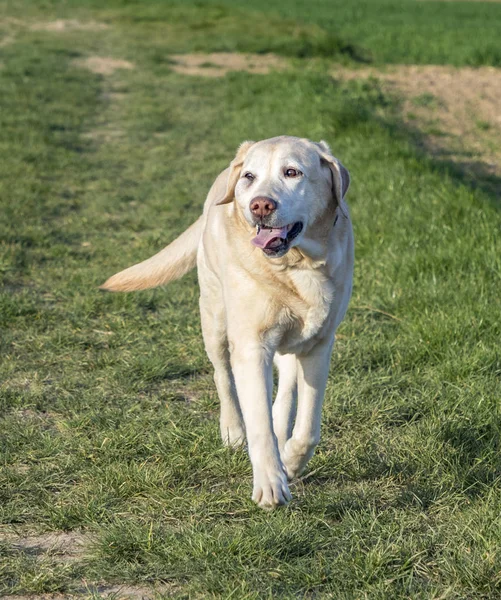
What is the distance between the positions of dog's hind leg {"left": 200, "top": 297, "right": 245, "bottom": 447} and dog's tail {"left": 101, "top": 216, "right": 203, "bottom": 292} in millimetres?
297

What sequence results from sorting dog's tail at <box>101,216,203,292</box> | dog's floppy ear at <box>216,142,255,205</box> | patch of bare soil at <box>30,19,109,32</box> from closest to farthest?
dog's floppy ear at <box>216,142,255,205</box> → dog's tail at <box>101,216,203,292</box> → patch of bare soil at <box>30,19,109,32</box>

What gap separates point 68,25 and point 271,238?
2159 centimetres

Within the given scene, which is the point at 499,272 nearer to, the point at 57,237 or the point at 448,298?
the point at 448,298

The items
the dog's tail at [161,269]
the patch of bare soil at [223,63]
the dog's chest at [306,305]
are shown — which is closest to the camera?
the dog's chest at [306,305]

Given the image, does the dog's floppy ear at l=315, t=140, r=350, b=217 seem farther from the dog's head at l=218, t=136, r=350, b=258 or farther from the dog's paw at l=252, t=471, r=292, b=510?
the dog's paw at l=252, t=471, r=292, b=510

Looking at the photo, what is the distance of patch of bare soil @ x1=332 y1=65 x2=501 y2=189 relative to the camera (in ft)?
34.1

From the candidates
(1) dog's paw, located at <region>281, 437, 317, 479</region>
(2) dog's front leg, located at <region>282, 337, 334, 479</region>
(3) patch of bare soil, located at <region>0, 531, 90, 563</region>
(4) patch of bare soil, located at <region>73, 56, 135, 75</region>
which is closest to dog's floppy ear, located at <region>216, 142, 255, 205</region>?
(2) dog's front leg, located at <region>282, 337, 334, 479</region>

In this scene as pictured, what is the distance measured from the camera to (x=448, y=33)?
20.9 meters

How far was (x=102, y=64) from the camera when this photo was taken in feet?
54.6

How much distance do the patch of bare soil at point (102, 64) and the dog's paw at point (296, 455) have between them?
44.5ft

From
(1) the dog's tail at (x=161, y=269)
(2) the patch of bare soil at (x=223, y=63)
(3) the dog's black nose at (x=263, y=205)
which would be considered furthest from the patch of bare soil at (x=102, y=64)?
(3) the dog's black nose at (x=263, y=205)

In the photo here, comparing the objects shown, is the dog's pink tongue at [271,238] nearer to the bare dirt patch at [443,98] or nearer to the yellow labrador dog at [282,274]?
the yellow labrador dog at [282,274]

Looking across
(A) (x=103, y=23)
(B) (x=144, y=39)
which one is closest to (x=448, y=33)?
(B) (x=144, y=39)

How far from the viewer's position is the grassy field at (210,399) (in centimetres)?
277
